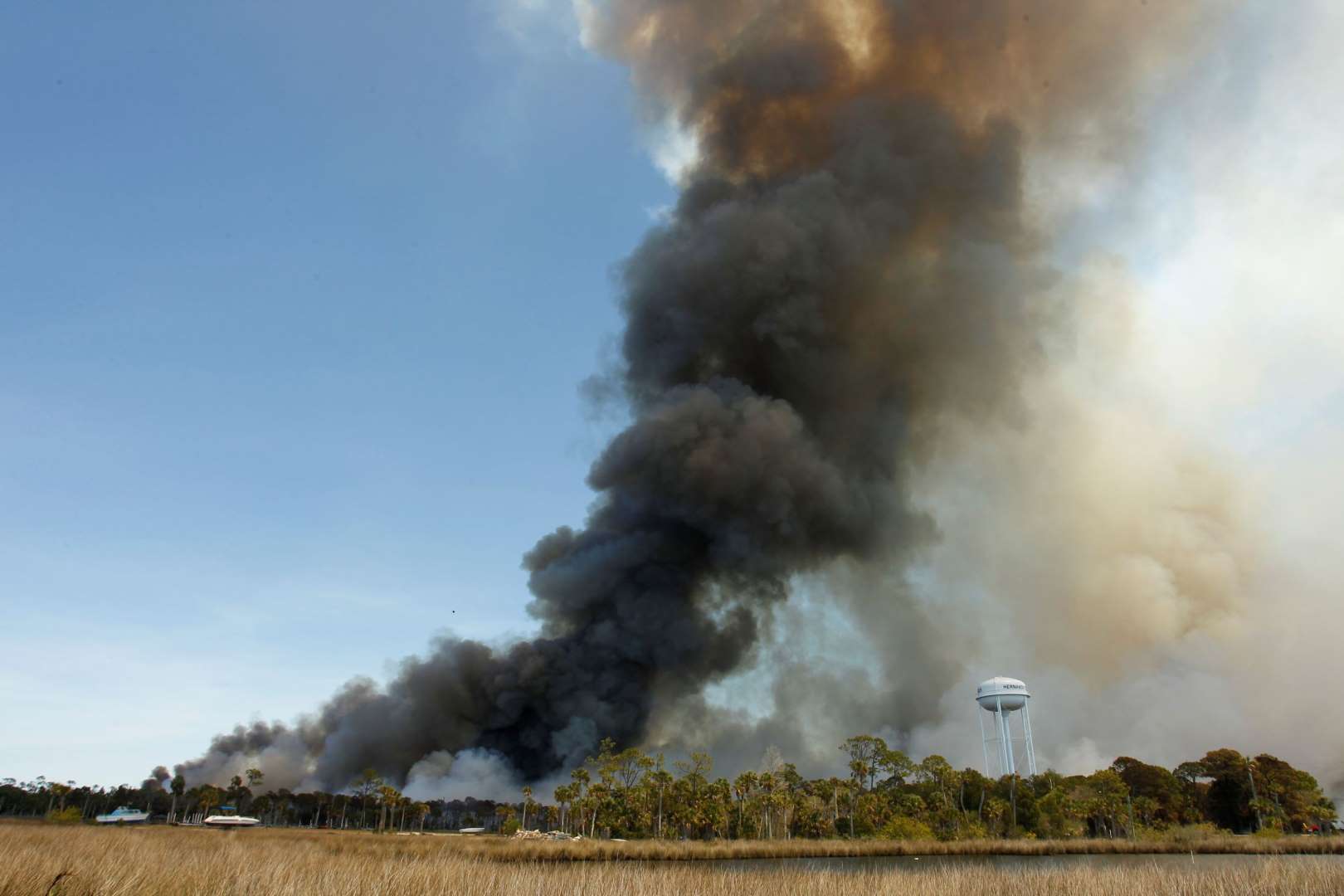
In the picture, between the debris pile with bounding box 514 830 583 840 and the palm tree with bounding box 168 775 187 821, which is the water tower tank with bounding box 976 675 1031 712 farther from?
the palm tree with bounding box 168 775 187 821

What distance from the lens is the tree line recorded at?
59.7 meters

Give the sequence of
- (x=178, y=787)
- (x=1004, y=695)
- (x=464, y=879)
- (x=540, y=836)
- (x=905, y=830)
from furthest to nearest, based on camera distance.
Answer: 1. (x=178, y=787)
2. (x=1004, y=695)
3. (x=540, y=836)
4. (x=905, y=830)
5. (x=464, y=879)

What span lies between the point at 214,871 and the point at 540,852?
23809mm

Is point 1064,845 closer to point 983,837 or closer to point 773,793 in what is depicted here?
point 983,837

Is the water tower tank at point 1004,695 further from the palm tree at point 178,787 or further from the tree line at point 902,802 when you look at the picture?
the palm tree at point 178,787

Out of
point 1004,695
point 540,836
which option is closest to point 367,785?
point 540,836

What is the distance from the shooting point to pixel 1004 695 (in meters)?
79.6

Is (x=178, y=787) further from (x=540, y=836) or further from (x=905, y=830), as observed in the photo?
(x=905, y=830)

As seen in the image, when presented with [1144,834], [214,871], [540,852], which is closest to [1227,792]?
[1144,834]

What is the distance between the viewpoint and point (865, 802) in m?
63.1

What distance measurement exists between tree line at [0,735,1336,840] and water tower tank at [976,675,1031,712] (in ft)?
22.8

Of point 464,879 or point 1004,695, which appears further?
point 1004,695

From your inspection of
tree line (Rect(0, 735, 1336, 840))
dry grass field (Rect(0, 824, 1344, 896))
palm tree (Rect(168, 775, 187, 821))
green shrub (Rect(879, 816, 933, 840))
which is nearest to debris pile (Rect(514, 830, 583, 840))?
tree line (Rect(0, 735, 1336, 840))

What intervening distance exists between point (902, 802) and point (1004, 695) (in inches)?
805
